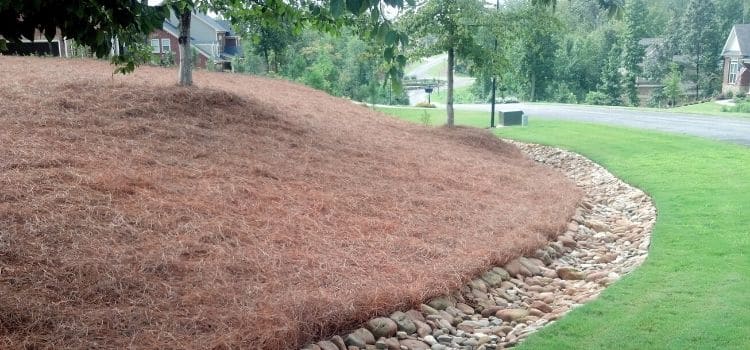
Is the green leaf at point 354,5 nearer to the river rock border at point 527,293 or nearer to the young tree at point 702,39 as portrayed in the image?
the river rock border at point 527,293

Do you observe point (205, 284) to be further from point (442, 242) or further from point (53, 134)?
point (53, 134)

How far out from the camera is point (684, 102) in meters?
42.1

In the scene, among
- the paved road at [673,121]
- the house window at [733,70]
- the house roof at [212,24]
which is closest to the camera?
the paved road at [673,121]

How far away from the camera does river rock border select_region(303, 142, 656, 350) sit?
536 cm

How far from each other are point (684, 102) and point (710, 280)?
132 ft

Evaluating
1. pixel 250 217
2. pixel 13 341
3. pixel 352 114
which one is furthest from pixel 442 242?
pixel 352 114

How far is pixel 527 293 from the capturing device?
266 inches

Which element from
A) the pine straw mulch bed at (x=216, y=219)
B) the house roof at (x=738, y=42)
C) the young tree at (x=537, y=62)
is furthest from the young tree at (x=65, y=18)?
the house roof at (x=738, y=42)

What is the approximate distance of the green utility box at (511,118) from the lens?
72.2 feet

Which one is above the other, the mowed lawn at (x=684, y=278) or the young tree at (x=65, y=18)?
the young tree at (x=65, y=18)

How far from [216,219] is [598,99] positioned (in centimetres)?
4251

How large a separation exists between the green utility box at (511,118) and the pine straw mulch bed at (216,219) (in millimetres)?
9632

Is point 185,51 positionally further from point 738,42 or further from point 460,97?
point 460,97

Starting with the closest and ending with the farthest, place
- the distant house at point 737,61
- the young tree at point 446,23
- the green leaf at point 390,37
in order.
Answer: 1. the green leaf at point 390,37
2. the young tree at point 446,23
3. the distant house at point 737,61
